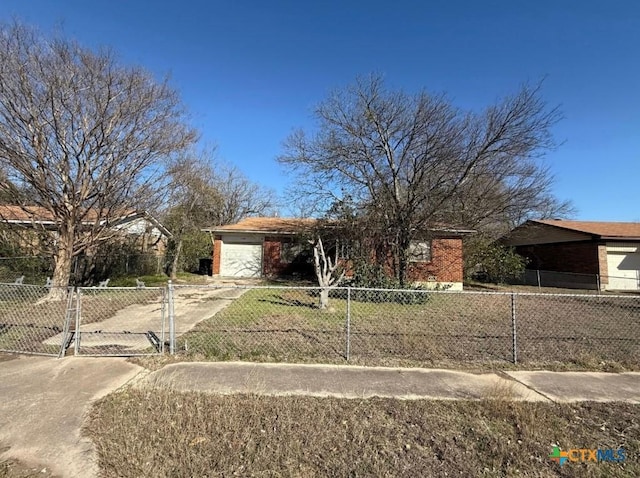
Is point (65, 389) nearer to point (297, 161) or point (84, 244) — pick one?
point (84, 244)

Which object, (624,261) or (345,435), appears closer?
(345,435)

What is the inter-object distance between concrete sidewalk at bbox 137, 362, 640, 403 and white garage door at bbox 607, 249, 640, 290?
1737 centimetres

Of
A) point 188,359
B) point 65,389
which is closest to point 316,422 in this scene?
point 188,359

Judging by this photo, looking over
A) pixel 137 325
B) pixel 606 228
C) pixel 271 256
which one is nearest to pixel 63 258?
pixel 137 325

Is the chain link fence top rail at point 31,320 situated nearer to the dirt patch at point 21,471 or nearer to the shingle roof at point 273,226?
the dirt patch at point 21,471

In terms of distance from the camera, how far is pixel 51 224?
10.7 meters

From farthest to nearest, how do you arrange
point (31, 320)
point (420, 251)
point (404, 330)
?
point (420, 251)
point (31, 320)
point (404, 330)

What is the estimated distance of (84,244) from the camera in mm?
10398

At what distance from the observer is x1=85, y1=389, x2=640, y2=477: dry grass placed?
267cm

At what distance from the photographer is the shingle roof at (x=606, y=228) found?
Answer: 60.9 ft

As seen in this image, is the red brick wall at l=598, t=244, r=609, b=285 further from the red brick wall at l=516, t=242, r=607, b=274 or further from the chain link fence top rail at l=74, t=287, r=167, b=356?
the chain link fence top rail at l=74, t=287, r=167, b=356

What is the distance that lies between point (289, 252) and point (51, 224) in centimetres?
999

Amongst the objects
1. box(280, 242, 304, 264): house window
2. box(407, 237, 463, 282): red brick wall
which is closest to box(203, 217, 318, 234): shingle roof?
box(280, 242, 304, 264): house window

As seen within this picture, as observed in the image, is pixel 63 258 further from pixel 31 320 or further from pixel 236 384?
pixel 236 384
